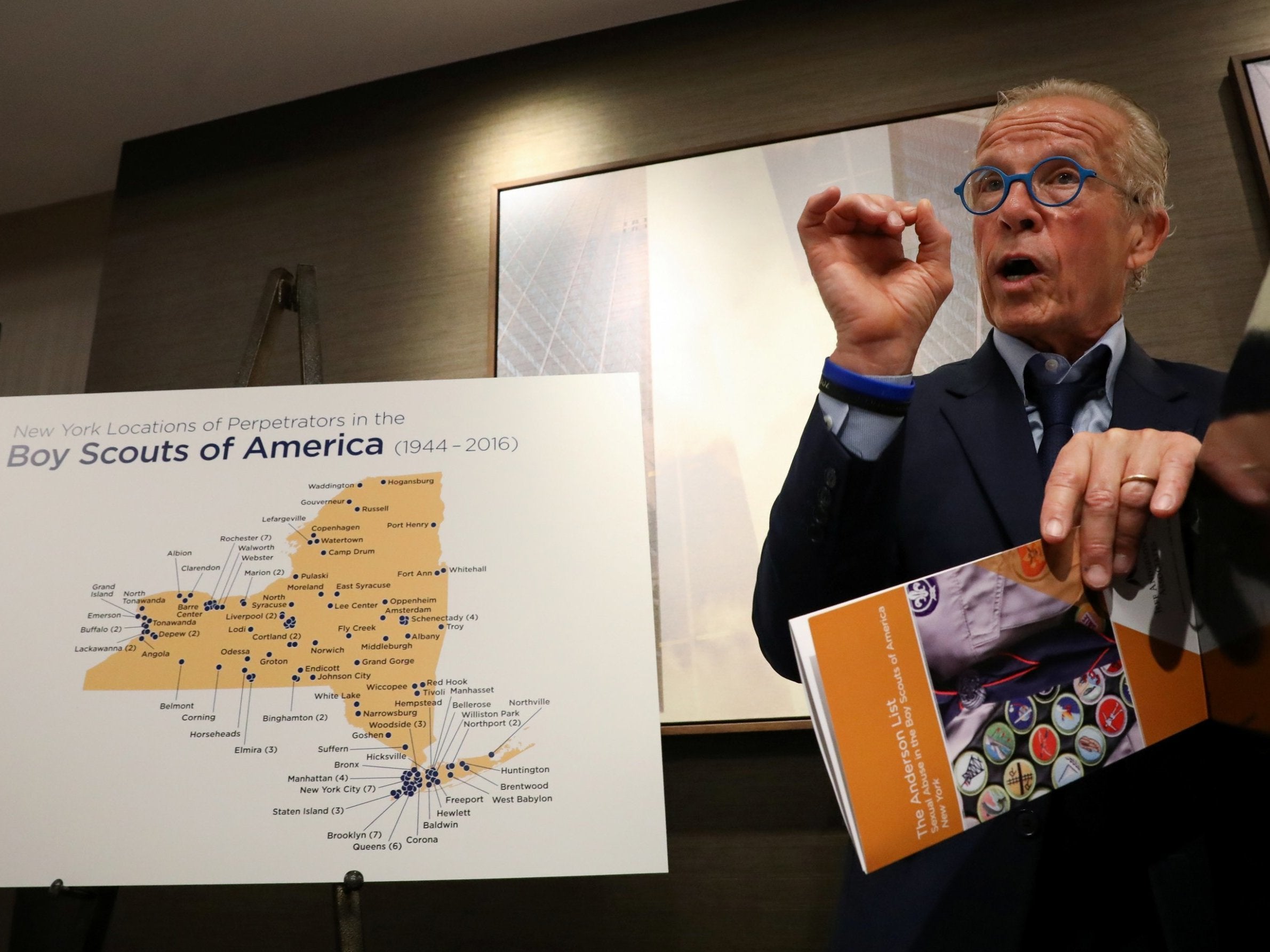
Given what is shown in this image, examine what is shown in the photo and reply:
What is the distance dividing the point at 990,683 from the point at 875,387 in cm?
33

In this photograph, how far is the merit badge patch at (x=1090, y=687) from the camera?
71 centimetres

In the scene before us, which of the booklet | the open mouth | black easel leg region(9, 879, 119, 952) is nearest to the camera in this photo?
the booklet

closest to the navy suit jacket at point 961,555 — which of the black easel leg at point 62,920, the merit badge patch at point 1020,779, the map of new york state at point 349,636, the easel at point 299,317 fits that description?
the merit badge patch at point 1020,779

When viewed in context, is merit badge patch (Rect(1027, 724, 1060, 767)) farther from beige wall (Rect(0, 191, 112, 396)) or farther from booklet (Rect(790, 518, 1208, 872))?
beige wall (Rect(0, 191, 112, 396))

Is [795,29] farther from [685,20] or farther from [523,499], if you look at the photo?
[523,499]

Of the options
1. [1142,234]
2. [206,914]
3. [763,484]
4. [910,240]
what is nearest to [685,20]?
[910,240]

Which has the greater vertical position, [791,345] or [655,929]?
[791,345]

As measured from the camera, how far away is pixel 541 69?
2.41 metres

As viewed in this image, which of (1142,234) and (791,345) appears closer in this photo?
(1142,234)

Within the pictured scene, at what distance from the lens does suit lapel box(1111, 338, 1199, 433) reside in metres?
1.05

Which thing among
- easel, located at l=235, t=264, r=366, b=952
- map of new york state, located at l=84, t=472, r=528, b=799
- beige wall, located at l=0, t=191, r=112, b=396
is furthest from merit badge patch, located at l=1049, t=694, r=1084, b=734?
beige wall, located at l=0, t=191, r=112, b=396

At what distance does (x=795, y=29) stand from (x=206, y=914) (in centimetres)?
259

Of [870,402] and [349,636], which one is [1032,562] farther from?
[349,636]

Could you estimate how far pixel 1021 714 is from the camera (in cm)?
72
